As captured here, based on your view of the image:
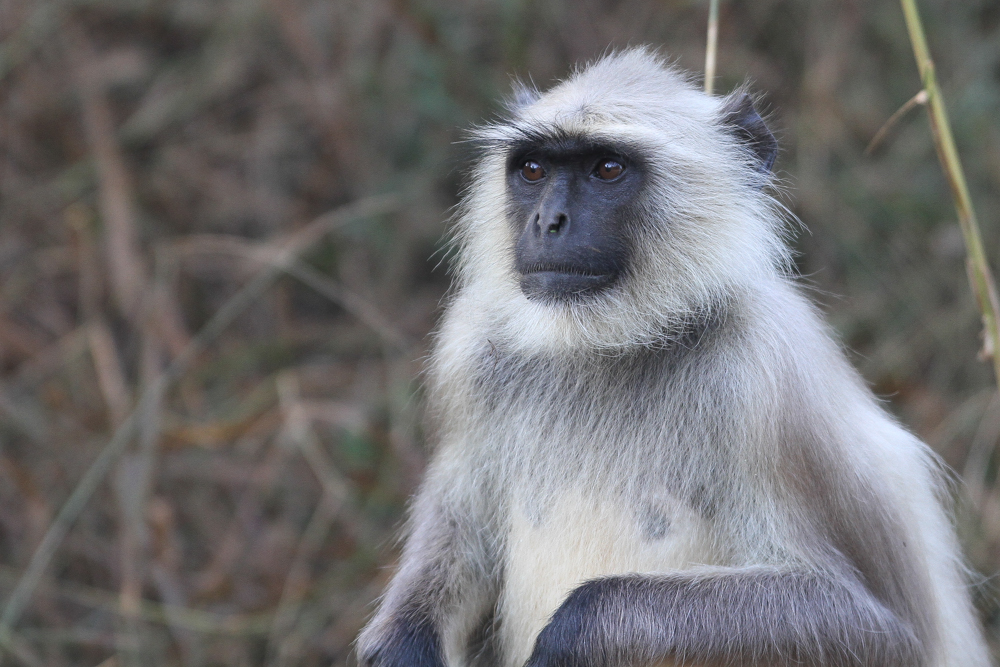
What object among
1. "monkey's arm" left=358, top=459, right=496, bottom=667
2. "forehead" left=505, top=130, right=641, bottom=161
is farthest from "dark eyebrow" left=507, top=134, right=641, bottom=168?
"monkey's arm" left=358, top=459, right=496, bottom=667

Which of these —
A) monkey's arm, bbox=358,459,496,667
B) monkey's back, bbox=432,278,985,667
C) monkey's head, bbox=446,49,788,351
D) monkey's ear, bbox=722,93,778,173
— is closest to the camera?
monkey's back, bbox=432,278,985,667

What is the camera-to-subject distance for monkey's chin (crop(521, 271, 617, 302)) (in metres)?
2.61

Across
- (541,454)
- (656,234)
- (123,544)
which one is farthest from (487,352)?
(123,544)

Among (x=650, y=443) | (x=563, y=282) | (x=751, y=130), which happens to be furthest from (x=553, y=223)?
(x=751, y=130)

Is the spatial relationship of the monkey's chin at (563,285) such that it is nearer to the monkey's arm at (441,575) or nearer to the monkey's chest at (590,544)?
the monkey's chest at (590,544)

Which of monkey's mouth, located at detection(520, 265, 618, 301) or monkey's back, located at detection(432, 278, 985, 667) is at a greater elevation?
monkey's mouth, located at detection(520, 265, 618, 301)

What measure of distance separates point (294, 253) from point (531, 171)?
2205 millimetres

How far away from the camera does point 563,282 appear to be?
261 cm

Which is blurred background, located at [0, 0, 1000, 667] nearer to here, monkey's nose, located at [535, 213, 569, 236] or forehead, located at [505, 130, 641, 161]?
forehead, located at [505, 130, 641, 161]

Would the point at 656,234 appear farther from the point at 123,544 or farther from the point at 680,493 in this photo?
the point at 123,544

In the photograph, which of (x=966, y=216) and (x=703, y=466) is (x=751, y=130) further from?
(x=703, y=466)

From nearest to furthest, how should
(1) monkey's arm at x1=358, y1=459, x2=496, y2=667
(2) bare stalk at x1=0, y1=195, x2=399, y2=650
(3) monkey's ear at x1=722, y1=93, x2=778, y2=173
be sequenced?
(1) monkey's arm at x1=358, y1=459, x2=496, y2=667 → (3) monkey's ear at x1=722, y1=93, x2=778, y2=173 → (2) bare stalk at x1=0, y1=195, x2=399, y2=650

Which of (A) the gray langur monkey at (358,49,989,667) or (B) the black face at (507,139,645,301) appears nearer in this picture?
(A) the gray langur monkey at (358,49,989,667)

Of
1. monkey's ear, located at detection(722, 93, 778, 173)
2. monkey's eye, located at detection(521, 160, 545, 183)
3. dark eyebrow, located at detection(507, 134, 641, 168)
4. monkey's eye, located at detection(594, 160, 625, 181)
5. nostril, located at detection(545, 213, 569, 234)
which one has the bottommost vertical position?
nostril, located at detection(545, 213, 569, 234)
